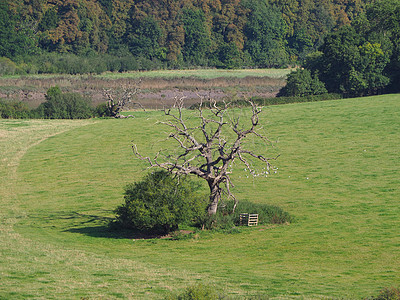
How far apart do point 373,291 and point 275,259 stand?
7459 mm

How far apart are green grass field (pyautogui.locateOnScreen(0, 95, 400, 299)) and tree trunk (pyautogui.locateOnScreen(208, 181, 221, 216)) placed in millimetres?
2026

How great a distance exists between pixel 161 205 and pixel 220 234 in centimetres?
391

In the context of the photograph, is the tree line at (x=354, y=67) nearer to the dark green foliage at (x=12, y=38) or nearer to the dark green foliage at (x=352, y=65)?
the dark green foliage at (x=352, y=65)

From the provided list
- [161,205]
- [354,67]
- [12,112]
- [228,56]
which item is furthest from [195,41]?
[161,205]

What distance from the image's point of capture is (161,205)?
36.4m

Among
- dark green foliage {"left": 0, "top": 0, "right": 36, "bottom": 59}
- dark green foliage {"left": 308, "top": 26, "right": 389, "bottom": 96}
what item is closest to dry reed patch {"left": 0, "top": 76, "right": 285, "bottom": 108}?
dark green foliage {"left": 308, "top": 26, "right": 389, "bottom": 96}

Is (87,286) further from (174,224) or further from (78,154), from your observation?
(78,154)

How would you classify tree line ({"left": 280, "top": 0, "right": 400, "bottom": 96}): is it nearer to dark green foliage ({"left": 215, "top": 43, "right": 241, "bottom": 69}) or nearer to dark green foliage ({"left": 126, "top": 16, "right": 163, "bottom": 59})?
dark green foliage ({"left": 215, "top": 43, "right": 241, "bottom": 69})

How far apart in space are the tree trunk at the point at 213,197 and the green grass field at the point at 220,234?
79.7 inches

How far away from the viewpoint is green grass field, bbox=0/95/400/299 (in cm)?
2689

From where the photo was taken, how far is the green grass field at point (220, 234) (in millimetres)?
26891

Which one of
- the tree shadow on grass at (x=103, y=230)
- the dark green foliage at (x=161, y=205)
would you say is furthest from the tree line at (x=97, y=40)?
the dark green foliage at (x=161, y=205)

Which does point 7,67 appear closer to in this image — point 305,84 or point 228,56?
point 228,56

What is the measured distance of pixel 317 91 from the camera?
100 meters
